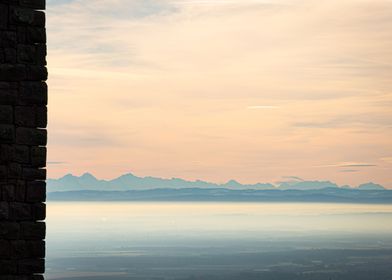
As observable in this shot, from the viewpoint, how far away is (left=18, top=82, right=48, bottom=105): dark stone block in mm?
11555

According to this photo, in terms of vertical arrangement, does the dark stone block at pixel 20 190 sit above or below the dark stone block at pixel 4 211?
above

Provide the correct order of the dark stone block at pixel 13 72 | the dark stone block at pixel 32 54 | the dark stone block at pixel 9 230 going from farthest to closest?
the dark stone block at pixel 32 54 < the dark stone block at pixel 13 72 < the dark stone block at pixel 9 230

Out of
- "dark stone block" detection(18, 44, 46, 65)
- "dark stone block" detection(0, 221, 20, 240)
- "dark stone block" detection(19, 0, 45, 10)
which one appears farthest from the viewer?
"dark stone block" detection(19, 0, 45, 10)

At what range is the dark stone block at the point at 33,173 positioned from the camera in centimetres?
1152

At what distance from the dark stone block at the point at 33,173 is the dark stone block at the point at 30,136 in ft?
1.05

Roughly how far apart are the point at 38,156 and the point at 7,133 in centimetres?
47

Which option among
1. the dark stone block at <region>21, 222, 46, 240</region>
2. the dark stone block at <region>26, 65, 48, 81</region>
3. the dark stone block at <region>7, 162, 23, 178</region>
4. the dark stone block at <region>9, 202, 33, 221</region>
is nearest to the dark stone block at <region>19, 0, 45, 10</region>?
the dark stone block at <region>26, 65, 48, 81</region>

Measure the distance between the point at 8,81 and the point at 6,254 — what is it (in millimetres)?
2098

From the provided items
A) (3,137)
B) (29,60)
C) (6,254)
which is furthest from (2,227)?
(29,60)

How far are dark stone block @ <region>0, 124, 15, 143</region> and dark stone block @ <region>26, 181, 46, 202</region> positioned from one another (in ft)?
1.91

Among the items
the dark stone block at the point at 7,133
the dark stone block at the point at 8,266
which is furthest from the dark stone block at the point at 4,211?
the dark stone block at the point at 7,133

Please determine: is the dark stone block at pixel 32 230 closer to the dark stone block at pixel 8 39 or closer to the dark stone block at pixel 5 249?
the dark stone block at pixel 5 249

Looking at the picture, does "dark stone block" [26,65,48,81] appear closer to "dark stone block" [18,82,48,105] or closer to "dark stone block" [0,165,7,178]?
"dark stone block" [18,82,48,105]

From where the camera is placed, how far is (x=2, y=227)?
11.4 metres
